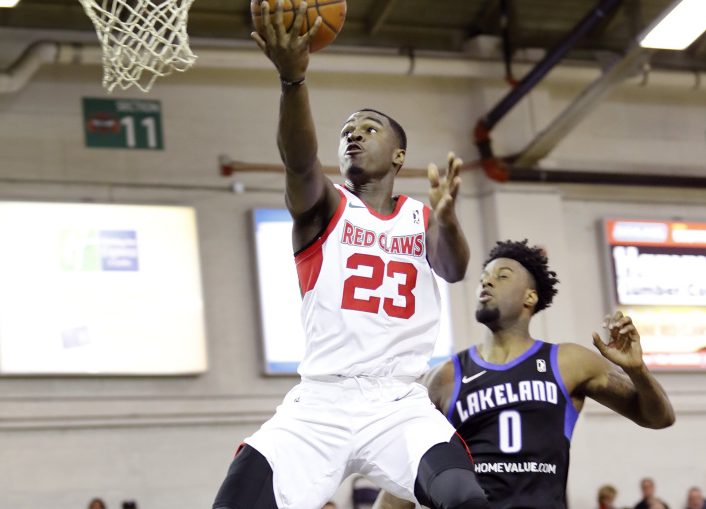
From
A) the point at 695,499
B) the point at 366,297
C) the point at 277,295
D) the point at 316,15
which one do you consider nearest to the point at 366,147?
the point at 366,297

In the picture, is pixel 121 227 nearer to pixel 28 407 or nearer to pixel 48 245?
pixel 48 245

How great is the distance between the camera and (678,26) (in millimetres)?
12023

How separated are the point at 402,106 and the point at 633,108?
3.12 m

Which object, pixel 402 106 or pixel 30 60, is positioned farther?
pixel 402 106

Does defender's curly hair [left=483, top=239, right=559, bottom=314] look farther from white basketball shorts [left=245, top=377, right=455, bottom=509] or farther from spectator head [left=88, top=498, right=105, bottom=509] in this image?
spectator head [left=88, top=498, right=105, bottom=509]

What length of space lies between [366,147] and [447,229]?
0.52m

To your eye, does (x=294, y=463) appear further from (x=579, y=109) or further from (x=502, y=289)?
(x=579, y=109)

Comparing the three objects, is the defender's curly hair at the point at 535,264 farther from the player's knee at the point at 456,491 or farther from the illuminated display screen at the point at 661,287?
the illuminated display screen at the point at 661,287

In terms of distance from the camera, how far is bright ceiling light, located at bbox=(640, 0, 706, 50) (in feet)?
38.7

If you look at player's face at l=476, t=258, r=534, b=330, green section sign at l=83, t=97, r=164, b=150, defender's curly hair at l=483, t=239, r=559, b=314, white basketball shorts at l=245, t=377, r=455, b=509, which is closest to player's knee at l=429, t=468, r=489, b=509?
white basketball shorts at l=245, t=377, r=455, b=509

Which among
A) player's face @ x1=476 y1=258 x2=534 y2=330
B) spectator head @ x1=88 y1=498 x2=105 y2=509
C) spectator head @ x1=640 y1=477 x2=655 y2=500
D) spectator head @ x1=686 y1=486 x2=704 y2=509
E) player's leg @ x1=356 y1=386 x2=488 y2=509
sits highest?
player's face @ x1=476 y1=258 x2=534 y2=330

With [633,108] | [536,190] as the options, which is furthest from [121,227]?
[633,108]

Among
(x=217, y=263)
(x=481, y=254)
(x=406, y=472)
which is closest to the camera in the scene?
(x=406, y=472)

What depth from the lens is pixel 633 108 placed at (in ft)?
52.3
